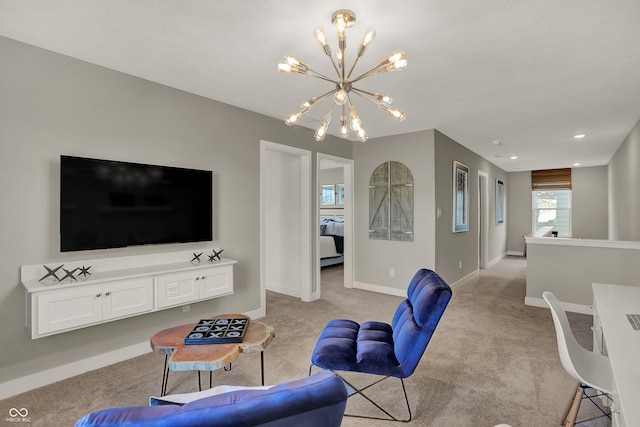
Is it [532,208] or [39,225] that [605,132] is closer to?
[532,208]

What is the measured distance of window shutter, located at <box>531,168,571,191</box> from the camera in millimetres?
8898

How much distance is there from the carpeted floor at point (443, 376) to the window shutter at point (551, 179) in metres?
6.35

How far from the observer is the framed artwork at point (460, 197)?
5.46m

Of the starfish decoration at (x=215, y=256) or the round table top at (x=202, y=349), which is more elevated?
the starfish decoration at (x=215, y=256)

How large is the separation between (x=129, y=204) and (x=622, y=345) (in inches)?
131

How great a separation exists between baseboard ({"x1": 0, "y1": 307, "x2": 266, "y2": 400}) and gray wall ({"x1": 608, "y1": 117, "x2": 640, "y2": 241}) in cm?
590

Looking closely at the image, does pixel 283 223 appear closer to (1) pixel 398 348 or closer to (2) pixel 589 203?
(1) pixel 398 348

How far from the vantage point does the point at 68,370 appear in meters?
2.55

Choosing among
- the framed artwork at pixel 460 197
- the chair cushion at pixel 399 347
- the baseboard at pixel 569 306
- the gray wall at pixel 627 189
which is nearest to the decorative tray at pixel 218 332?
the chair cushion at pixel 399 347

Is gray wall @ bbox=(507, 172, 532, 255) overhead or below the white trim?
overhead

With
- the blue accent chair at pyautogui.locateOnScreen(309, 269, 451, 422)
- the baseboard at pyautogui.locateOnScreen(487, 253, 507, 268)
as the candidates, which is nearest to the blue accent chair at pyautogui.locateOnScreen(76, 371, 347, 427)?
the blue accent chair at pyautogui.locateOnScreen(309, 269, 451, 422)

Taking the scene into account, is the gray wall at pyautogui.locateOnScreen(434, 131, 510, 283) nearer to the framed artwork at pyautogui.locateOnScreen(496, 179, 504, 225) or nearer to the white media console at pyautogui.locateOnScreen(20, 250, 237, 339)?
the framed artwork at pyautogui.locateOnScreen(496, 179, 504, 225)

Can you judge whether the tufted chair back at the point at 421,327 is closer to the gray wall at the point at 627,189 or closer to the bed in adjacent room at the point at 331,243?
the gray wall at the point at 627,189

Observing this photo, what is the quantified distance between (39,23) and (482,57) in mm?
3070
